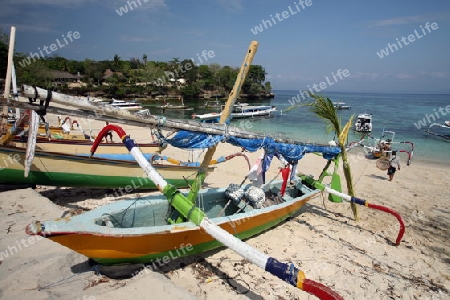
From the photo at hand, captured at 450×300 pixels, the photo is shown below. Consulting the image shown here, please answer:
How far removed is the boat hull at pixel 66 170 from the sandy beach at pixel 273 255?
0.50 metres

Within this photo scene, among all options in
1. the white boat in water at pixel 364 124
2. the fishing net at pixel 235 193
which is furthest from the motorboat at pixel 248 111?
the fishing net at pixel 235 193

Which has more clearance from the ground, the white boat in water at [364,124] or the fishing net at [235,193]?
the white boat in water at [364,124]

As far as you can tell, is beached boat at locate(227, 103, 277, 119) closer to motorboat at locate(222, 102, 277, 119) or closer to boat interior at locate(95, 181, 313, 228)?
motorboat at locate(222, 102, 277, 119)

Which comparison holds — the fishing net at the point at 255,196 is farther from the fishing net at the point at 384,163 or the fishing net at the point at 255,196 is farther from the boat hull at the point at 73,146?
the fishing net at the point at 384,163

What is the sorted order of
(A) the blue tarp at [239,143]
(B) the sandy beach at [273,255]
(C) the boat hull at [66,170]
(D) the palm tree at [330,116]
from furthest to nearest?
(D) the palm tree at [330,116] < (C) the boat hull at [66,170] < (A) the blue tarp at [239,143] < (B) the sandy beach at [273,255]

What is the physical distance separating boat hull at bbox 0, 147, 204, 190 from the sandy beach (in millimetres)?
499

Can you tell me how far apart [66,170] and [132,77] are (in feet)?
191

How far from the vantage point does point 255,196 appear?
656 cm

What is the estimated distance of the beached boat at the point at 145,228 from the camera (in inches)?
150

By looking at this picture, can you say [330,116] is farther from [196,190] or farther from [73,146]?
[73,146]

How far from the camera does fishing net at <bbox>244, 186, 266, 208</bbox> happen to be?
654 centimetres

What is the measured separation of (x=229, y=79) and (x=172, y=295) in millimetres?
69791

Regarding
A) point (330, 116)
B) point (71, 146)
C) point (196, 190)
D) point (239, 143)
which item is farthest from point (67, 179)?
point (330, 116)

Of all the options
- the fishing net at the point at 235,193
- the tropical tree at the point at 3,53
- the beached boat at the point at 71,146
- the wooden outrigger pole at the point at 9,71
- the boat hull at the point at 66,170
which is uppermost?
the tropical tree at the point at 3,53
